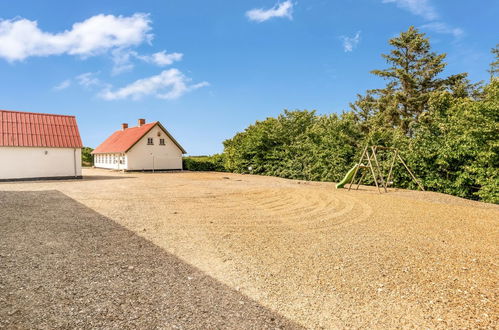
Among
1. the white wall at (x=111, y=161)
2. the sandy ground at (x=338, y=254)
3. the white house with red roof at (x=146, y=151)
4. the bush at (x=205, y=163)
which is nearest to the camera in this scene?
the sandy ground at (x=338, y=254)

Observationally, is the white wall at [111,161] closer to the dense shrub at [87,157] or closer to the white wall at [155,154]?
the white wall at [155,154]

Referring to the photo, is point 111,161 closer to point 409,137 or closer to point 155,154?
point 155,154

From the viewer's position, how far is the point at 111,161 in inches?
1503

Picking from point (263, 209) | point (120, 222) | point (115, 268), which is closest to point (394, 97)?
point (263, 209)

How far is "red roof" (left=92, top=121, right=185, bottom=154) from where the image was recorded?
1340 inches

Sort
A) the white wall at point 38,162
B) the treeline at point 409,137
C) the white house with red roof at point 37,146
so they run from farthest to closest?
the white house with red roof at point 37,146
the white wall at point 38,162
the treeline at point 409,137

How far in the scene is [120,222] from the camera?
8180 mm

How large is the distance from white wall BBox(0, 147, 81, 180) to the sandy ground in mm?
13176

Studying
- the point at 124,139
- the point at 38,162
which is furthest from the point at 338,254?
the point at 124,139

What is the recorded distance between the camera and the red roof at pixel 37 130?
22.2 metres

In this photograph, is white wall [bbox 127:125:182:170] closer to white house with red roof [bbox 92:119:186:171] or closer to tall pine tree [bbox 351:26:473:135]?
white house with red roof [bbox 92:119:186:171]

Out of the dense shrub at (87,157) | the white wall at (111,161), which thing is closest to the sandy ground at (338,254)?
the white wall at (111,161)

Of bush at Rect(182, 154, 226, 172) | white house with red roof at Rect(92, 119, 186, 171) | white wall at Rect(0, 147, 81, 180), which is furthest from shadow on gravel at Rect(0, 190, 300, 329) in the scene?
bush at Rect(182, 154, 226, 172)

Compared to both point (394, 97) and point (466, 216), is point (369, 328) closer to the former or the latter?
point (466, 216)
